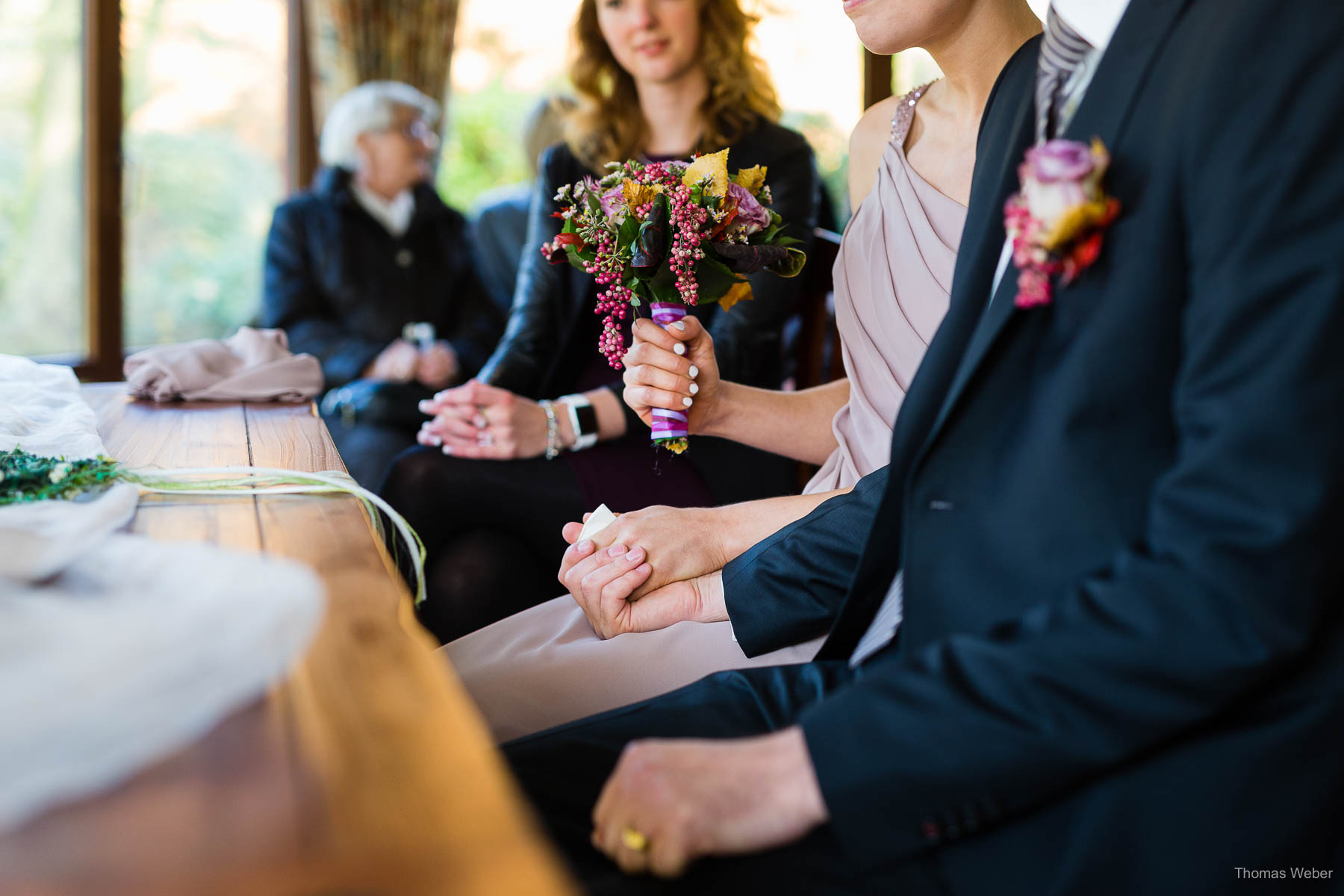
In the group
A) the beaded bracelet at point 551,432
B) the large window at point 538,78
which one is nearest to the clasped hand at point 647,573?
the beaded bracelet at point 551,432

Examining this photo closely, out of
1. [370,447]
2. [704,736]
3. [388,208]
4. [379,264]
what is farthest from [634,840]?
[388,208]

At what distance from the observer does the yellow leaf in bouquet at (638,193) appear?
69.3 inches

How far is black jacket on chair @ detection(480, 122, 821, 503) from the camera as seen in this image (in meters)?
2.68

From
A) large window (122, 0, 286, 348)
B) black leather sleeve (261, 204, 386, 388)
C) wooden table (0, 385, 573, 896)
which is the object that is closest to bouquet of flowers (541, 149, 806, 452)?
wooden table (0, 385, 573, 896)

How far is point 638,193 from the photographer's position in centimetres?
177

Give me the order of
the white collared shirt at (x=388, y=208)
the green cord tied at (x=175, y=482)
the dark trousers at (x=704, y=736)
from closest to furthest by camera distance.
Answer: the dark trousers at (x=704, y=736) < the green cord tied at (x=175, y=482) < the white collared shirt at (x=388, y=208)

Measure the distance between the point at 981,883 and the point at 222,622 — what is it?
72cm

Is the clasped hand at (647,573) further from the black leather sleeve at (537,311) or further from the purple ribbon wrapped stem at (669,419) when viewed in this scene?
the black leather sleeve at (537,311)

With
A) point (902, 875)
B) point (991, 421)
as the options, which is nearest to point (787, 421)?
point (991, 421)

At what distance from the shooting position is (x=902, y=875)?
1.00 m

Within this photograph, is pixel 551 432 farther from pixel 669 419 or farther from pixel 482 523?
pixel 669 419

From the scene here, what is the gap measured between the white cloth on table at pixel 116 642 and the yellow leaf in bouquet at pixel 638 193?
35.9 inches

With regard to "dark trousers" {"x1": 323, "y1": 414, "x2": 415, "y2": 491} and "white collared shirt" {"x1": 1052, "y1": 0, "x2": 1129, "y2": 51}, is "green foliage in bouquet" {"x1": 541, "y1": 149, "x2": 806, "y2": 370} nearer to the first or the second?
"white collared shirt" {"x1": 1052, "y1": 0, "x2": 1129, "y2": 51}

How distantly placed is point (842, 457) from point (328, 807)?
4.80 ft
